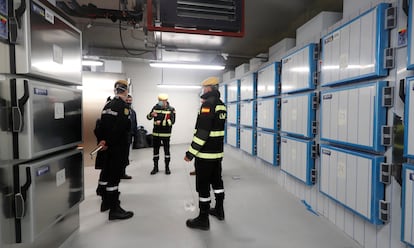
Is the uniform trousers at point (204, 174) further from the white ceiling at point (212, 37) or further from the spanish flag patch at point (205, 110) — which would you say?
the white ceiling at point (212, 37)

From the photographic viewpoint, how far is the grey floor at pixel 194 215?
7.37 ft

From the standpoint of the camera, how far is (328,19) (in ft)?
9.16

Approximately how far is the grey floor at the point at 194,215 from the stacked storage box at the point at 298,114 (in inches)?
20.9

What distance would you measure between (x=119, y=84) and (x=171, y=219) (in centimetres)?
170

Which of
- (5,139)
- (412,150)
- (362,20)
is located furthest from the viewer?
(362,20)

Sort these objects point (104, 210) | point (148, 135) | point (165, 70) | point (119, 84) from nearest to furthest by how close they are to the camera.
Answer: point (119, 84) → point (104, 210) → point (148, 135) → point (165, 70)

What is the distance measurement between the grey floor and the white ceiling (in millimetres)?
2642

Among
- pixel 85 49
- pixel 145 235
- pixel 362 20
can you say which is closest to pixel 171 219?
pixel 145 235

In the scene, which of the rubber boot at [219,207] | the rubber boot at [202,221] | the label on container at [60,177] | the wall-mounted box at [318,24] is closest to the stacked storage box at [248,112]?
the wall-mounted box at [318,24]

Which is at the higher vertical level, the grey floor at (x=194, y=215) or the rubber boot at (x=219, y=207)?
the rubber boot at (x=219, y=207)

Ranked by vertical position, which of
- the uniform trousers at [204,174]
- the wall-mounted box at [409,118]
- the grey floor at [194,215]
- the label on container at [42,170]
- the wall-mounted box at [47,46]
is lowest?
the grey floor at [194,215]

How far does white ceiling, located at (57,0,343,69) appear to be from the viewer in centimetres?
419

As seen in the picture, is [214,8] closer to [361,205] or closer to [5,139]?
[5,139]

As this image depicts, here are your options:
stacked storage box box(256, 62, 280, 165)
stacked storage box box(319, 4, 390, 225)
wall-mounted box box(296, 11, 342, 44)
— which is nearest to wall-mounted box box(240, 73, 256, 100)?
stacked storage box box(256, 62, 280, 165)
